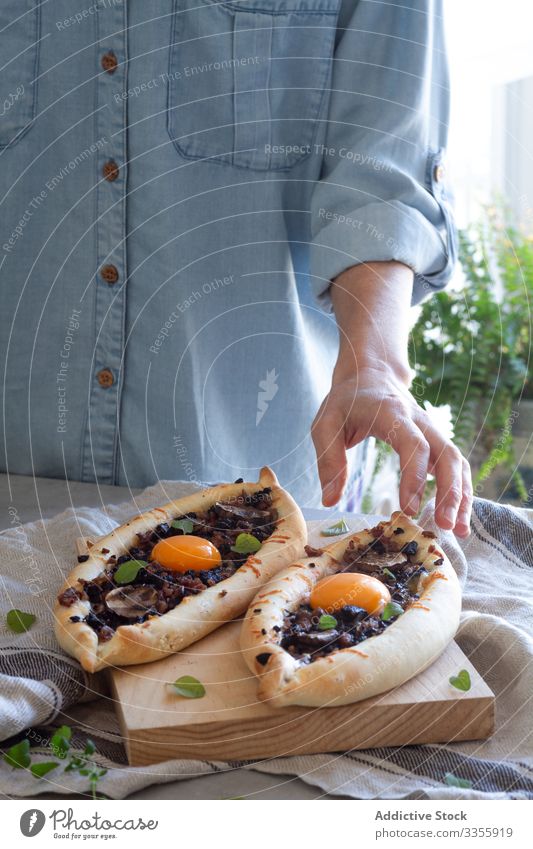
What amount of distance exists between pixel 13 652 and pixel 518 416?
207 centimetres

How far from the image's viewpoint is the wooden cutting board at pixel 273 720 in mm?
799

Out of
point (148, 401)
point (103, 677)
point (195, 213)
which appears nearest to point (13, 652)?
point (103, 677)

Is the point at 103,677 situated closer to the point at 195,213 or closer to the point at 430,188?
the point at 195,213

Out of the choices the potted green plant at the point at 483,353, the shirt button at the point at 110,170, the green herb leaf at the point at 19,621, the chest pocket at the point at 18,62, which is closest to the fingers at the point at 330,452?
the green herb leaf at the point at 19,621

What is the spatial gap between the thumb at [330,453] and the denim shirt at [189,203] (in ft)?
0.85

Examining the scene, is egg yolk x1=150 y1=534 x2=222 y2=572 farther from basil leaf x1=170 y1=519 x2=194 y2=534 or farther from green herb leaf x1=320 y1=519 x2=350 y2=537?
green herb leaf x1=320 y1=519 x2=350 y2=537

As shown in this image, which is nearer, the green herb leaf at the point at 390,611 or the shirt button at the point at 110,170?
the green herb leaf at the point at 390,611

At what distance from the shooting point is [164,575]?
102cm

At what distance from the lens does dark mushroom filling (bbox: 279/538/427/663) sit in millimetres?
877

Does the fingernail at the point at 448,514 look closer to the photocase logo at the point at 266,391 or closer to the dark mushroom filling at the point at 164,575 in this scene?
the dark mushroom filling at the point at 164,575

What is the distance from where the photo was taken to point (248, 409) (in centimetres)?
138
